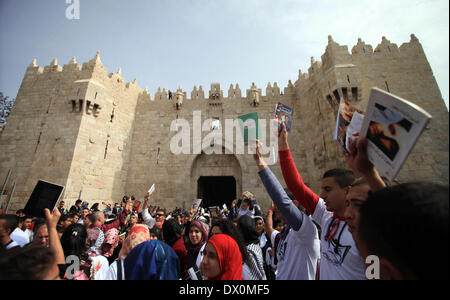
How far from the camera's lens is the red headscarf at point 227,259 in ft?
5.79

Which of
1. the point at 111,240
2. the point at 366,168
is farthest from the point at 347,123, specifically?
the point at 111,240

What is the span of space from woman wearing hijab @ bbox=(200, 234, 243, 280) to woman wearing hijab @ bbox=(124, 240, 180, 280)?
0.30 metres

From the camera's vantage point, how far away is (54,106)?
34.6 ft

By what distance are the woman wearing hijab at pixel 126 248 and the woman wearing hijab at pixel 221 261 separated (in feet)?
2.27

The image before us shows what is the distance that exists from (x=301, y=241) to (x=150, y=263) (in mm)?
1309

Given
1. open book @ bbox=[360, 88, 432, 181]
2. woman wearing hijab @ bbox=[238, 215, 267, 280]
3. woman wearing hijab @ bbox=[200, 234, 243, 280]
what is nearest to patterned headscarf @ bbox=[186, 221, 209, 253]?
woman wearing hijab @ bbox=[238, 215, 267, 280]

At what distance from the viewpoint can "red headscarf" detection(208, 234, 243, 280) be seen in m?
1.76

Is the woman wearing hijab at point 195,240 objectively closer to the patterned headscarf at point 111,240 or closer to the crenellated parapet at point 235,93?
the patterned headscarf at point 111,240

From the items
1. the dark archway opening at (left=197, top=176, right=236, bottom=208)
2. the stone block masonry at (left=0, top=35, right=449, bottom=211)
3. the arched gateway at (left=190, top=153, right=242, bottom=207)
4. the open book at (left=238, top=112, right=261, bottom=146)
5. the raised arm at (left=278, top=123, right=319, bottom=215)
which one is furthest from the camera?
the dark archway opening at (left=197, top=176, right=236, bottom=208)

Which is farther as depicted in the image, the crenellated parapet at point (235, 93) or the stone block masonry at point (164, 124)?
the crenellated parapet at point (235, 93)

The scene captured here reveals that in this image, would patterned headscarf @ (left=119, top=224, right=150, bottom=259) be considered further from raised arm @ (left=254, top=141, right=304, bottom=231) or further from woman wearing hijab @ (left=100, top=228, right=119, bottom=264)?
raised arm @ (left=254, top=141, right=304, bottom=231)

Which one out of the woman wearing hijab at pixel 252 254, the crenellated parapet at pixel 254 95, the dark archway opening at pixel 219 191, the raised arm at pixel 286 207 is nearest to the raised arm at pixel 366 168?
the raised arm at pixel 286 207

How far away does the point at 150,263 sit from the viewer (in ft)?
5.41

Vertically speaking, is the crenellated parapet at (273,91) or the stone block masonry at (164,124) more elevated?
the crenellated parapet at (273,91)
